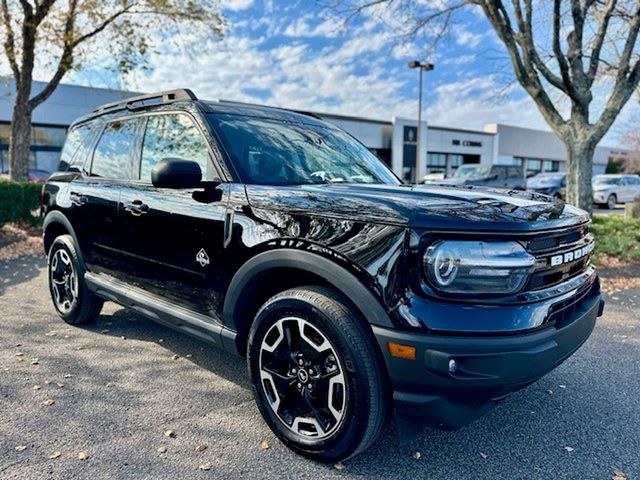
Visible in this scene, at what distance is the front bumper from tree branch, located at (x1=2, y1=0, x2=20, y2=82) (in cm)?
1209

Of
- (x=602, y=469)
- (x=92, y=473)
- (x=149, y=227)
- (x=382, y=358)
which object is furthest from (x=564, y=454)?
(x=149, y=227)

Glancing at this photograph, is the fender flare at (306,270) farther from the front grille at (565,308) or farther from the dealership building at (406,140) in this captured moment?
the dealership building at (406,140)

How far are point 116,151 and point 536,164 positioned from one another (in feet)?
166

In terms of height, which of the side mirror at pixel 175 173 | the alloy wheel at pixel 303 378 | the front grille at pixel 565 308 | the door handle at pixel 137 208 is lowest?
the alloy wheel at pixel 303 378

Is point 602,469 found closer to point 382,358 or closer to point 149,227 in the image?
point 382,358

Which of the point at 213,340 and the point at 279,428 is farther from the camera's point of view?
the point at 213,340

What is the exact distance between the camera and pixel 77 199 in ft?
13.7

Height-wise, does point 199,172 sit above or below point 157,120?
below

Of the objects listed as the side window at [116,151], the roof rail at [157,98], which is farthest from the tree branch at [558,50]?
the side window at [116,151]

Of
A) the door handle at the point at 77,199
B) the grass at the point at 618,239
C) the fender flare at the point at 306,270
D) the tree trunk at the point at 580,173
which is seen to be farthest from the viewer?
the tree trunk at the point at 580,173

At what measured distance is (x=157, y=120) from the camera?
3.53m

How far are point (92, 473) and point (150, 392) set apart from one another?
0.88 metres

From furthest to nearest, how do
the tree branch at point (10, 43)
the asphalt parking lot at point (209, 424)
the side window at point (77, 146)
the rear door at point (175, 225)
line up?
the tree branch at point (10, 43)
the side window at point (77, 146)
the rear door at point (175, 225)
the asphalt parking lot at point (209, 424)

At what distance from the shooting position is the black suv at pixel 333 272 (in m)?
2.03
